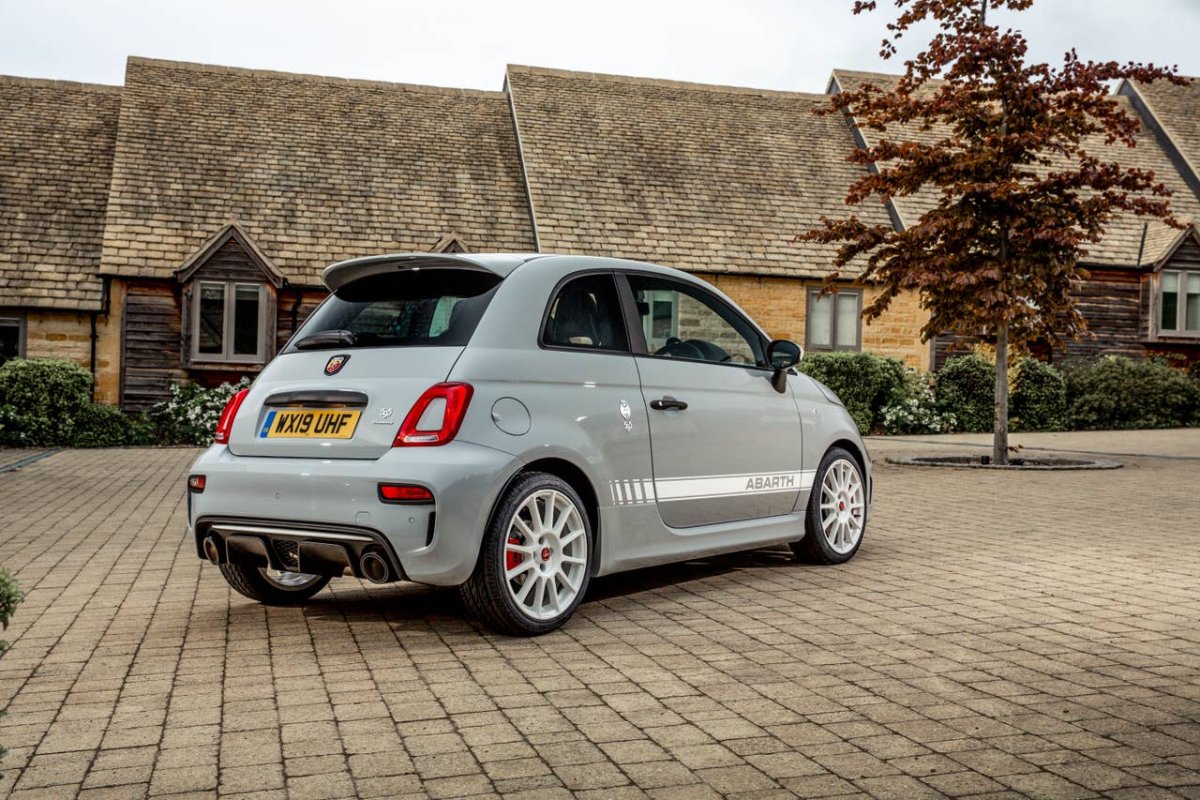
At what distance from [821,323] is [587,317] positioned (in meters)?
20.9

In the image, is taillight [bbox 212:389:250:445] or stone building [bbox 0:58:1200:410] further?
stone building [bbox 0:58:1200:410]

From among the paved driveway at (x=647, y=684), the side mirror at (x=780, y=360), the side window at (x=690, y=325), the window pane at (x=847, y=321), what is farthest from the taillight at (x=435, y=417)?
the window pane at (x=847, y=321)

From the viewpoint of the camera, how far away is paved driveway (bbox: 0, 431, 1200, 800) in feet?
12.1

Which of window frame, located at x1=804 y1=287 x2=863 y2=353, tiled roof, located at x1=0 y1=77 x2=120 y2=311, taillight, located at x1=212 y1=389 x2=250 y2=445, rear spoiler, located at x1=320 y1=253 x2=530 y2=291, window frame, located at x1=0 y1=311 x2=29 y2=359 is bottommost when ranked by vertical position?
taillight, located at x1=212 y1=389 x2=250 y2=445

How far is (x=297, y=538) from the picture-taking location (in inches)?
210

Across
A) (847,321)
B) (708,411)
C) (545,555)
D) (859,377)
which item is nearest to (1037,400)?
(859,377)

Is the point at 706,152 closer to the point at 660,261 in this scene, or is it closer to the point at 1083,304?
the point at 660,261

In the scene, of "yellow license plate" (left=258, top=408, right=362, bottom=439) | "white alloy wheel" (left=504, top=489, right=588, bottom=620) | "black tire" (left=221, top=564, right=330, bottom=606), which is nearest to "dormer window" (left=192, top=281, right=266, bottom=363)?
"black tire" (left=221, top=564, right=330, bottom=606)

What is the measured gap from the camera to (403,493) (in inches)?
201

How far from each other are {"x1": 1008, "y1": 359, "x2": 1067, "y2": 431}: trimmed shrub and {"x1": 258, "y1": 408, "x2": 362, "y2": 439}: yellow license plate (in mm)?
20274

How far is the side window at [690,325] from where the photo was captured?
6.43 m

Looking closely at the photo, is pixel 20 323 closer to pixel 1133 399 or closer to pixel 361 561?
pixel 361 561

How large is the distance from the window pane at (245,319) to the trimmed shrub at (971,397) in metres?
13.3

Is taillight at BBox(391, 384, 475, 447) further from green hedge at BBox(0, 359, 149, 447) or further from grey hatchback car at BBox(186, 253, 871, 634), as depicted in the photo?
green hedge at BBox(0, 359, 149, 447)
